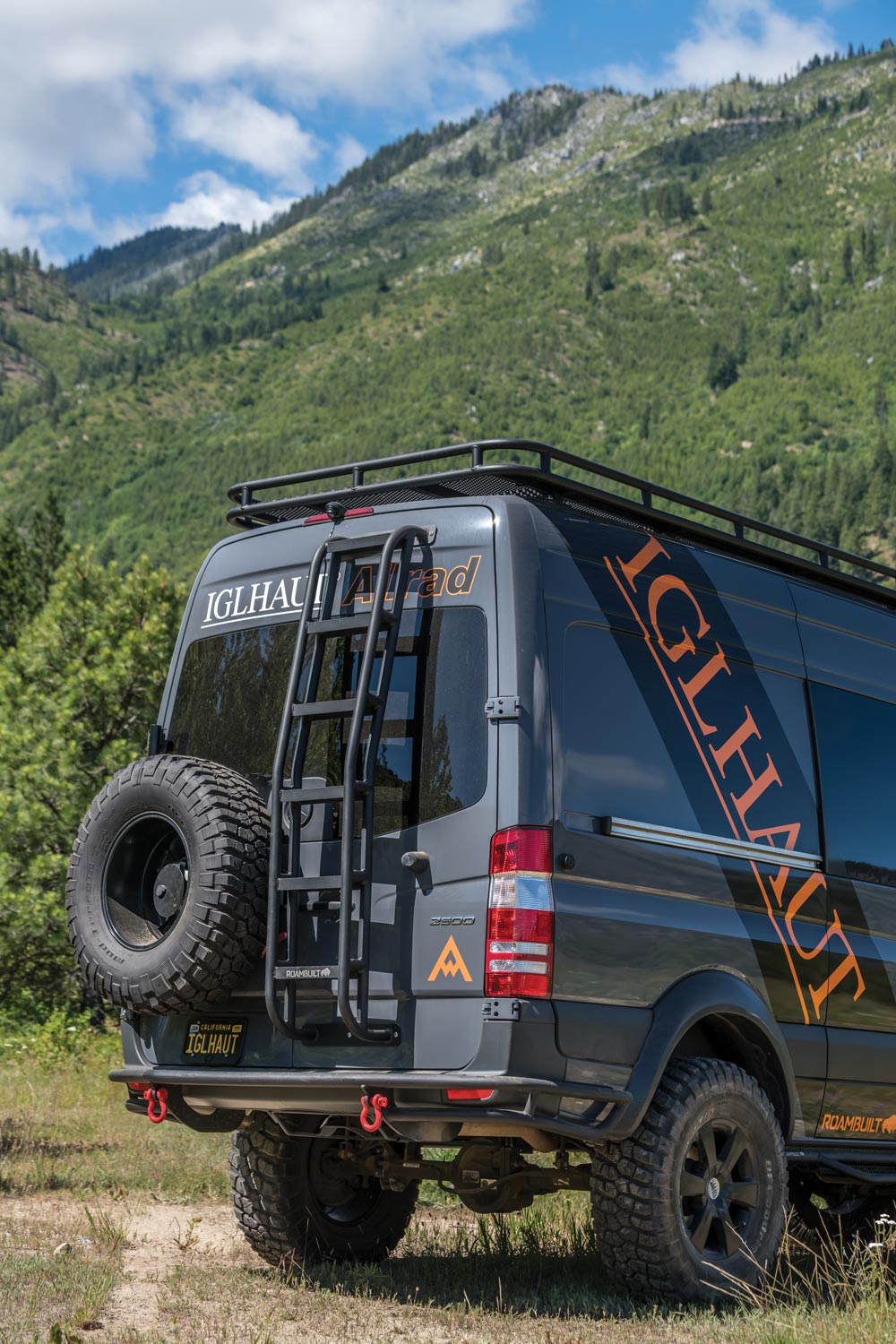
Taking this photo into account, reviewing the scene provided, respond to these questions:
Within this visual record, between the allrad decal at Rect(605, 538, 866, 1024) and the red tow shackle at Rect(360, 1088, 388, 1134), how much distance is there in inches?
65.0

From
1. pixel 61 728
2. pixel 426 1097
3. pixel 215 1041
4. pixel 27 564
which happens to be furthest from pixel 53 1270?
pixel 27 564

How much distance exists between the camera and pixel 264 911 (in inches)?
203

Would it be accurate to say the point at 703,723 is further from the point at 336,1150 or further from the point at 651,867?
the point at 336,1150

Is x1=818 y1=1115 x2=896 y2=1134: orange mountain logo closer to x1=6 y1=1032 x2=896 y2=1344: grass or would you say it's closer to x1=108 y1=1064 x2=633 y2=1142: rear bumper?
x1=6 y1=1032 x2=896 y2=1344: grass

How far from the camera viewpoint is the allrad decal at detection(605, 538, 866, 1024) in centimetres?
576

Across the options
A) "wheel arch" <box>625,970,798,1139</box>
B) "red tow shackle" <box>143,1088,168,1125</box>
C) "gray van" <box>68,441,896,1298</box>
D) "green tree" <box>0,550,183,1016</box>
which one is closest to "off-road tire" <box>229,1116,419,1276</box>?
"gray van" <box>68,441,896,1298</box>

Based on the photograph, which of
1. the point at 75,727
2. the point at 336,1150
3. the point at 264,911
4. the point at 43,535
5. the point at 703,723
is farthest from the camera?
the point at 43,535

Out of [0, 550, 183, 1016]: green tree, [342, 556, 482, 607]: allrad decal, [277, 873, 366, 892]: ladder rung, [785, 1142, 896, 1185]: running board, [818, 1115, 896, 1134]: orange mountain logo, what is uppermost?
[0, 550, 183, 1016]: green tree

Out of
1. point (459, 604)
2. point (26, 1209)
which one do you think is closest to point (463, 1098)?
point (459, 604)

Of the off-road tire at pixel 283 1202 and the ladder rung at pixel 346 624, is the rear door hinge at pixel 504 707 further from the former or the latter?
the off-road tire at pixel 283 1202

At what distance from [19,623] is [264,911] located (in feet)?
98.4

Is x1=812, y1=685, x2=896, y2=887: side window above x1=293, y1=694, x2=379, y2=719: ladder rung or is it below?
above

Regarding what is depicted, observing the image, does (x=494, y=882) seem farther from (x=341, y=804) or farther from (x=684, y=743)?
(x=684, y=743)

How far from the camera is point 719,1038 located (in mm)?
5879
